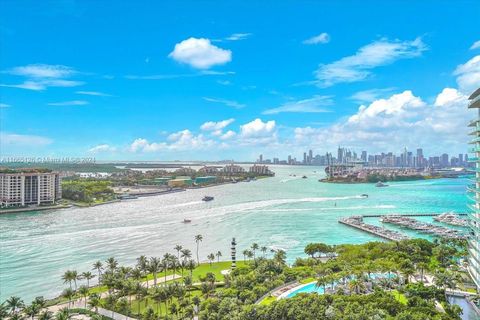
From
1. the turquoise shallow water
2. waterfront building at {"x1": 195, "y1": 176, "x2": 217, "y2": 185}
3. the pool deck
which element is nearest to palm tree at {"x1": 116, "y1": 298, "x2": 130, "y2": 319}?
the turquoise shallow water

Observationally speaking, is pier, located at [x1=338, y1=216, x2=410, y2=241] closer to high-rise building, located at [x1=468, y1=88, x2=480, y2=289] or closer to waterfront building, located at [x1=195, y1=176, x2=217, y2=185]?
high-rise building, located at [x1=468, y1=88, x2=480, y2=289]

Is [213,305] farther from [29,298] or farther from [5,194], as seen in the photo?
[5,194]

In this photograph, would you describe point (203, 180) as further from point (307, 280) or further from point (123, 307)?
point (123, 307)

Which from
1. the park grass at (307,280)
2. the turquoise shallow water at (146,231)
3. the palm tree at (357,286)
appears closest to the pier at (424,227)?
the turquoise shallow water at (146,231)

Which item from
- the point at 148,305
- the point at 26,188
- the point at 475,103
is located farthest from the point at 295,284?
the point at 26,188

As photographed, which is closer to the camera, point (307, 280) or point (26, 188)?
point (307, 280)

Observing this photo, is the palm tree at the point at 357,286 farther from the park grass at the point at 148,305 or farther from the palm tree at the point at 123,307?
the palm tree at the point at 123,307

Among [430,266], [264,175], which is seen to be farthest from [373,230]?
[264,175]
